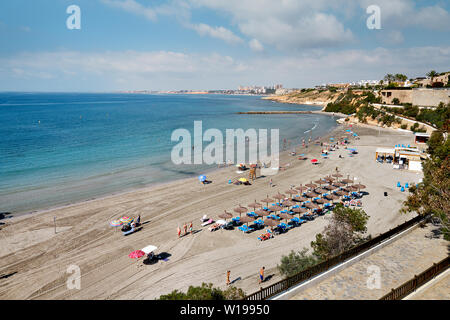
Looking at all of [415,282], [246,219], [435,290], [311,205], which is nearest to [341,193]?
[311,205]

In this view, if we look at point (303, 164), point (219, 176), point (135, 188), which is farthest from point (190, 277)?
point (303, 164)

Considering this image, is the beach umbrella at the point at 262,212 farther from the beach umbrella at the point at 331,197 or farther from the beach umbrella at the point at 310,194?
the beach umbrella at the point at 331,197

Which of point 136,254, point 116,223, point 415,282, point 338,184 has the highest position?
point 415,282

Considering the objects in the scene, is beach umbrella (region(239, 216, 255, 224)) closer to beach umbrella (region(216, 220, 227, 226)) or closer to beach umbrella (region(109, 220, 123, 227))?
beach umbrella (region(216, 220, 227, 226))

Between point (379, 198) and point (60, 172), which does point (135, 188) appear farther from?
point (379, 198)

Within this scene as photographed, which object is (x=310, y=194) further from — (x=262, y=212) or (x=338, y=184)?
(x=262, y=212)

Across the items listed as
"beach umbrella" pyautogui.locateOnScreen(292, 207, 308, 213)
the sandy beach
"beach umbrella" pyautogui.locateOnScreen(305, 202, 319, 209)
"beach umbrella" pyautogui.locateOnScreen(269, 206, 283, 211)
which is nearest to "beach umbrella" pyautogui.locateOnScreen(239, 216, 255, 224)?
the sandy beach

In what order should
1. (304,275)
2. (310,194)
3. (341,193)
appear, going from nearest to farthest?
(304,275)
(341,193)
(310,194)

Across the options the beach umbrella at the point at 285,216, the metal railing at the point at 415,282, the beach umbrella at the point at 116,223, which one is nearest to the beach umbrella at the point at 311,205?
the beach umbrella at the point at 285,216
